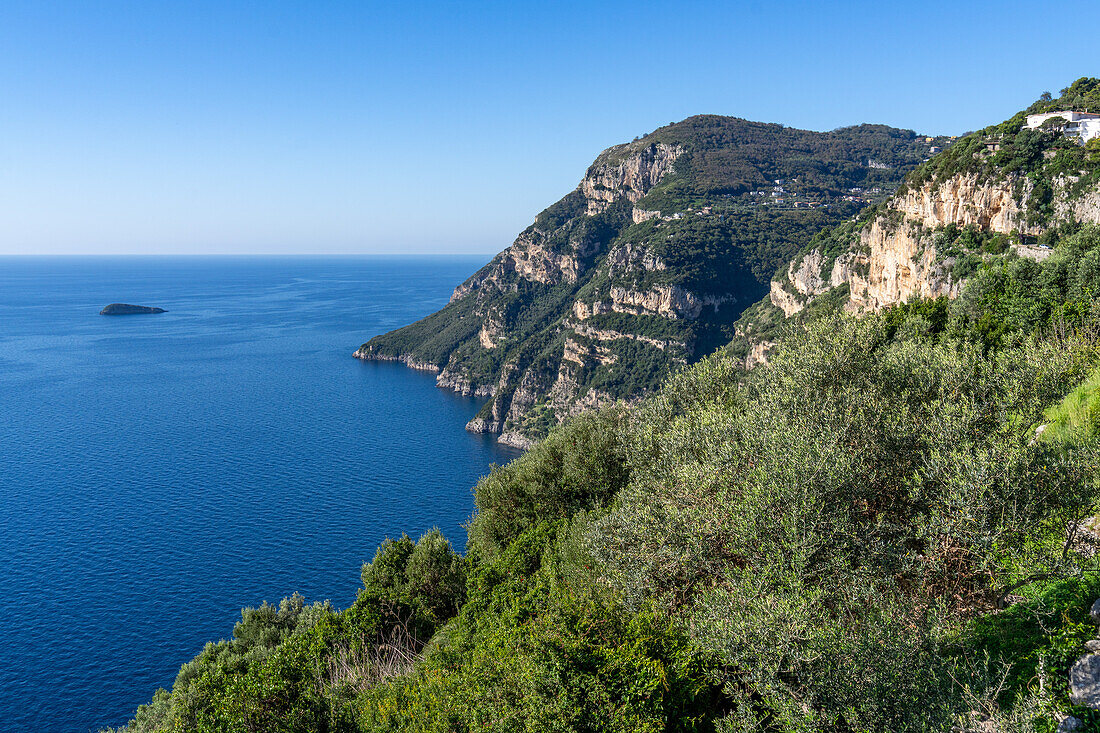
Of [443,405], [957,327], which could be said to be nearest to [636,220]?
[443,405]

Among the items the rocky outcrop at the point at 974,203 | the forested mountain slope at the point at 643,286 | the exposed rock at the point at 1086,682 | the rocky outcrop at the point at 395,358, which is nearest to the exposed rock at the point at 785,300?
the forested mountain slope at the point at 643,286

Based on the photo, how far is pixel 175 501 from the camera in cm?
7744

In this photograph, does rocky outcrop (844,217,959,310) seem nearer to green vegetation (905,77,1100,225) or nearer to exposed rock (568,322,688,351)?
green vegetation (905,77,1100,225)

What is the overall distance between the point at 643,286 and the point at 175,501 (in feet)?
344

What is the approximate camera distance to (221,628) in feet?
173

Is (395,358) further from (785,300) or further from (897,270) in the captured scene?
(897,270)

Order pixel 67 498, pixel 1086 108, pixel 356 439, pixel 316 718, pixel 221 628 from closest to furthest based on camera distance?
pixel 316 718 < pixel 221 628 < pixel 1086 108 < pixel 67 498 < pixel 356 439

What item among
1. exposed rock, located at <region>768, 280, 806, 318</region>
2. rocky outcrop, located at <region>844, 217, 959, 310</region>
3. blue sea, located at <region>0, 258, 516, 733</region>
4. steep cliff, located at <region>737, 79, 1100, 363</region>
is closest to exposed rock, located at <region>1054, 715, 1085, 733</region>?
steep cliff, located at <region>737, 79, 1100, 363</region>

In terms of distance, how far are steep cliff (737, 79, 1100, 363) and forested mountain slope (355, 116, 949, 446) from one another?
4742 cm

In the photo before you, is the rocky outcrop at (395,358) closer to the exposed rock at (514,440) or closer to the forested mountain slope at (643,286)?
the forested mountain slope at (643,286)

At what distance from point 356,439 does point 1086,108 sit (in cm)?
11225

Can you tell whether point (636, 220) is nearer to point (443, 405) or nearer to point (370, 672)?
point (443, 405)

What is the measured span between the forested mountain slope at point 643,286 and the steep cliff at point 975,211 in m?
47.4

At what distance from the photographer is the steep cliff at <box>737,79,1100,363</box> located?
47375 mm
